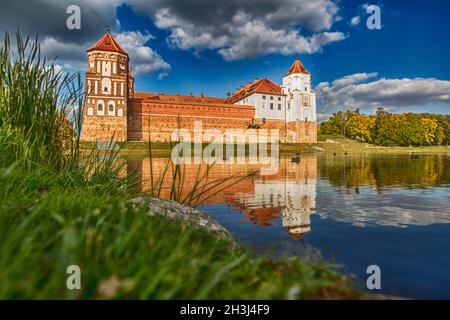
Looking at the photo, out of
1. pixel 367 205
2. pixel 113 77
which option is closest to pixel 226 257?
pixel 367 205

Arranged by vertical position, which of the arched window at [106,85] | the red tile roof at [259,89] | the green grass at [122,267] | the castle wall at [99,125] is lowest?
the green grass at [122,267]

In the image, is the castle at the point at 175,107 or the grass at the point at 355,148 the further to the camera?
the grass at the point at 355,148

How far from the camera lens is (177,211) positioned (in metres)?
2.85

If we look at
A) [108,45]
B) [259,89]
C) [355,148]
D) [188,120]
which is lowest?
[355,148]

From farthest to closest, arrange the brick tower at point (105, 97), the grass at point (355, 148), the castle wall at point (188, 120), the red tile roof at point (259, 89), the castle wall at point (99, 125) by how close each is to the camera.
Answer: the red tile roof at point (259, 89), the grass at point (355, 148), the castle wall at point (188, 120), the brick tower at point (105, 97), the castle wall at point (99, 125)

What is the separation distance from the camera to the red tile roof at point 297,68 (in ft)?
205

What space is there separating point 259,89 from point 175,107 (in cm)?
1906

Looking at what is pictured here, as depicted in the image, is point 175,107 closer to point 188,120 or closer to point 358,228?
point 188,120

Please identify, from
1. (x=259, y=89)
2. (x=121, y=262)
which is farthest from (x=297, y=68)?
(x=121, y=262)

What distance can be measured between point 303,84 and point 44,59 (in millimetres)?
63828

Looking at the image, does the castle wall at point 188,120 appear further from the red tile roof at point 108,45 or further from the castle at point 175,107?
the red tile roof at point 108,45

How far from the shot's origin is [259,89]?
60.8m

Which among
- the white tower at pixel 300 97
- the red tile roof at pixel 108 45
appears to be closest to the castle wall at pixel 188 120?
the white tower at pixel 300 97
